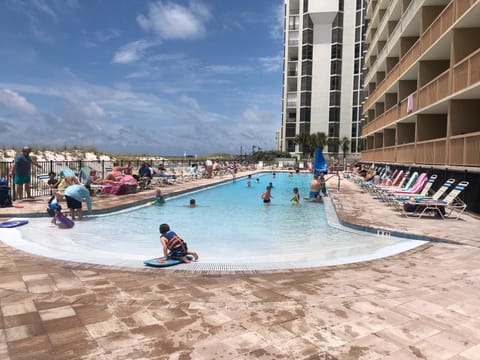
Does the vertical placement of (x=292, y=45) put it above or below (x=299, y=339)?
above

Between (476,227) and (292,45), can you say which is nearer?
(476,227)

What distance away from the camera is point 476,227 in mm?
8570

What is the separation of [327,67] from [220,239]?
193ft

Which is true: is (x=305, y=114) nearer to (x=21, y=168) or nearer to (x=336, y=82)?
(x=336, y=82)

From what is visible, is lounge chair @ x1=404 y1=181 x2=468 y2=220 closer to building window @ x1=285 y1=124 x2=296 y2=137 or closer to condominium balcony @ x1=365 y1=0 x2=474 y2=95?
condominium balcony @ x1=365 y1=0 x2=474 y2=95

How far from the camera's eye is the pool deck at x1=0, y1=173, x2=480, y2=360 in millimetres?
2967

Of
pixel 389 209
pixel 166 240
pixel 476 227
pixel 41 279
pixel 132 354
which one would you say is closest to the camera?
pixel 132 354

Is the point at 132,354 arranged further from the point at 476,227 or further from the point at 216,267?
the point at 476,227

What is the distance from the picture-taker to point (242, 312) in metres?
3.70

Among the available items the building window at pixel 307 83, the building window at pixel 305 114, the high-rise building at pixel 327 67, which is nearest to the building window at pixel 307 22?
the high-rise building at pixel 327 67

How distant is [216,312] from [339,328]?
1.17 m

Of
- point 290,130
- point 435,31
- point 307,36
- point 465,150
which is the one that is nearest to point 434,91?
point 435,31

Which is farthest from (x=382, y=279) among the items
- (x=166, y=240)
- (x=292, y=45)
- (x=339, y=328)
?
(x=292, y=45)

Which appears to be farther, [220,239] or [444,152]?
[444,152]
